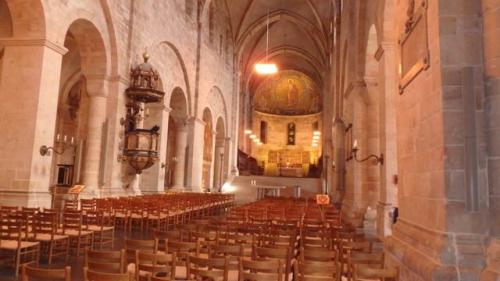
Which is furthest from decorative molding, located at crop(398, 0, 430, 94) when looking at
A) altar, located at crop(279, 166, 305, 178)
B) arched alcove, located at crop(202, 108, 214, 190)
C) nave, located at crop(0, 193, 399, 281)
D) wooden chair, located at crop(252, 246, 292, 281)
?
altar, located at crop(279, 166, 305, 178)

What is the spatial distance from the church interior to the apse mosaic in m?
14.1

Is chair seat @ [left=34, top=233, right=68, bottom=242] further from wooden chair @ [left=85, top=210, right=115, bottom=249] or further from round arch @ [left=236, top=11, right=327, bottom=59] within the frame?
round arch @ [left=236, top=11, right=327, bottom=59]

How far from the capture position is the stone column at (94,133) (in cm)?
1288

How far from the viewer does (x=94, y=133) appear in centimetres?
1305

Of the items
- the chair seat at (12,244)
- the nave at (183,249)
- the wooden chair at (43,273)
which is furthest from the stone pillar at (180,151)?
the wooden chair at (43,273)

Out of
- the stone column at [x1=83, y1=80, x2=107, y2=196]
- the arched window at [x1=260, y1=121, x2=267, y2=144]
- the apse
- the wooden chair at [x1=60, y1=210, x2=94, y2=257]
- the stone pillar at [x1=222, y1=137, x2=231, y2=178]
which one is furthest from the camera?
the arched window at [x1=260, y1=121, x2=267, y2=144]

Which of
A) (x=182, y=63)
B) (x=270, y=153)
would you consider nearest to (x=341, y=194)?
(x=182, y=63)

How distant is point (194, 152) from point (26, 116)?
12040mm

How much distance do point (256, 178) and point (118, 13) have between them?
17.7 metres

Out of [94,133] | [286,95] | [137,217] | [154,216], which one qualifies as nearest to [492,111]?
[154,216]

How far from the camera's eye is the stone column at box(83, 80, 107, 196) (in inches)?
507

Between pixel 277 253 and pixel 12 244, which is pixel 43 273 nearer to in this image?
pixel 277 253

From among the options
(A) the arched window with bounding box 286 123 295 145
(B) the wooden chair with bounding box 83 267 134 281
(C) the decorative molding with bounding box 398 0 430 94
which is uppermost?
(A) the arched window with bounding box 286 123 295 145

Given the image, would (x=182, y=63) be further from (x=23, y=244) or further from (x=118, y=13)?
(x=23, y=244)
